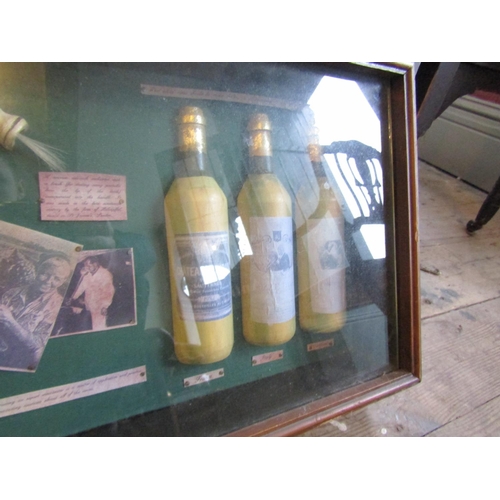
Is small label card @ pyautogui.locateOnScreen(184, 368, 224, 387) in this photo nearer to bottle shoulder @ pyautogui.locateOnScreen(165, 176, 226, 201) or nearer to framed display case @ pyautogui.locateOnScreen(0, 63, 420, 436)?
framed display case @ pyautogui.locateOnScreen(0, 63, 420, 436)

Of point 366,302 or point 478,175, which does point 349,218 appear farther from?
point 478,175

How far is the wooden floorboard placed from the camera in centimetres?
38

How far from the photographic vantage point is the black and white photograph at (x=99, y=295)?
0.31 m

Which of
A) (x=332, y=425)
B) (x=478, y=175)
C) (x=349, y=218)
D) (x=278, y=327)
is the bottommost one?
(x=332, y=425)

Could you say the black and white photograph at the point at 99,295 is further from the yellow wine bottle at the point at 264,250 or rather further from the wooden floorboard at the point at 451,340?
the wooden floorboard at the point at 451,340

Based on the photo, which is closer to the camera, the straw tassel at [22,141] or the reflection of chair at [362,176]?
the straw tassel at [22,141]

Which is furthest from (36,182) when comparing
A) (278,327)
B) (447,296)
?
(447,296)

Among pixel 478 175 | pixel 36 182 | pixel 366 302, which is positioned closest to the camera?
pixel 36 182

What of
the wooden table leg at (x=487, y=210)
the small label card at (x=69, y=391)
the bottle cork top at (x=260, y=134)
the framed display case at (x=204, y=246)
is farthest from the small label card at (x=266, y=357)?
the wooden table leg at (x=487, y=210)

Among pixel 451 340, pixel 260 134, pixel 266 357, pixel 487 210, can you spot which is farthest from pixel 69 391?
pixel 487 210

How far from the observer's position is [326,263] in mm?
398

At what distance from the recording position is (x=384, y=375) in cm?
38
